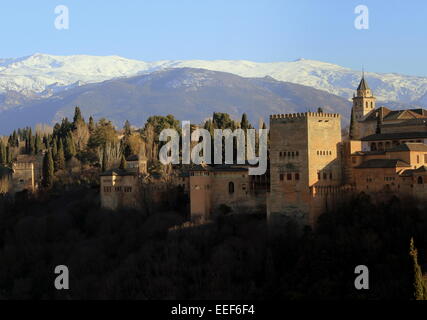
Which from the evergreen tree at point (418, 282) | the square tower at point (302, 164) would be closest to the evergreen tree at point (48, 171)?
the square tower at point (302, 164)

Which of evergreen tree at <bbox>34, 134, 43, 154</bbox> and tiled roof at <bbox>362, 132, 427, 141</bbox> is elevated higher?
evergreen tree at <bbox>34, 134, 43, 154</bbox>

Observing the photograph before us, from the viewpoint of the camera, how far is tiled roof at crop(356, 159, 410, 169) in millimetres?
41719

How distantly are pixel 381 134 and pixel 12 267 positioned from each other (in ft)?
75.6

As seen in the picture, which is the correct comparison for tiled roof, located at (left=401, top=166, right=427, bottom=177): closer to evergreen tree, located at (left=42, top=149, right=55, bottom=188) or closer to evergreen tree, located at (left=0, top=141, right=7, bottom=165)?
evergreen tree, located at (left=42, top=149, right=55, bottom=188)

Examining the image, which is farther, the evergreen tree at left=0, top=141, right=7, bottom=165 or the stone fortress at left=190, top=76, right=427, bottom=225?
the evergreen tree at left=0, top=141, right=7, bottom=165

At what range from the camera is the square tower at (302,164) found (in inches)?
1697

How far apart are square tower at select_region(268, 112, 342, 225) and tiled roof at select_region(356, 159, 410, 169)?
1.70m

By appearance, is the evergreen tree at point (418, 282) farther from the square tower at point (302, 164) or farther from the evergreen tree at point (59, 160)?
the evergreen tree at point (59, 160)

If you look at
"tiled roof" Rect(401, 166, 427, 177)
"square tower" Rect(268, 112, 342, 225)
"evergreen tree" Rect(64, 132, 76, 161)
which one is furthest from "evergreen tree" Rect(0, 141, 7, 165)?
"tiled roof" Rect(401, 166, 427, 177)

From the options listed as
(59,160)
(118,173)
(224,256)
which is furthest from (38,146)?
(224,256)
